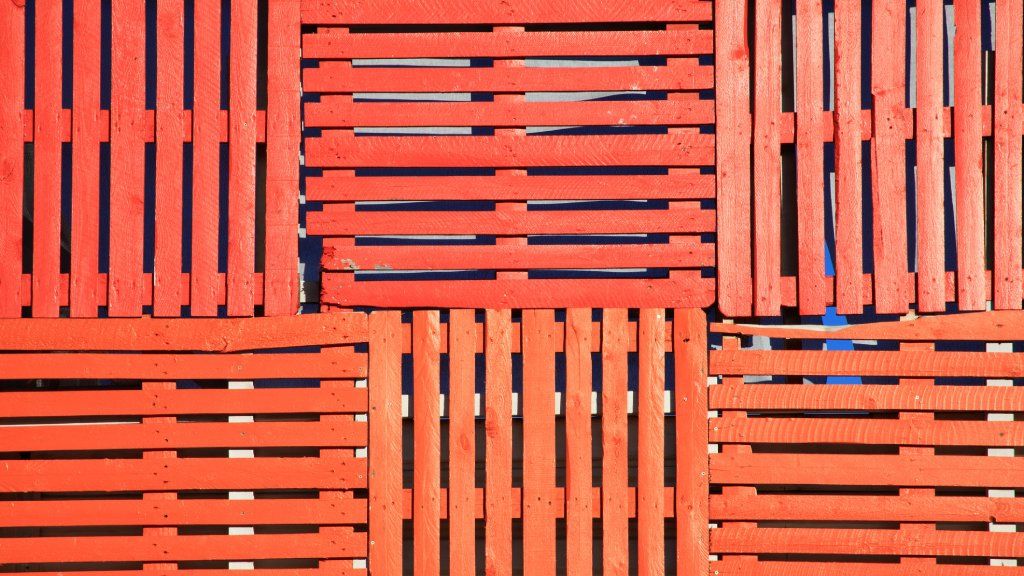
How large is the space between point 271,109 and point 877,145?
9.03ft

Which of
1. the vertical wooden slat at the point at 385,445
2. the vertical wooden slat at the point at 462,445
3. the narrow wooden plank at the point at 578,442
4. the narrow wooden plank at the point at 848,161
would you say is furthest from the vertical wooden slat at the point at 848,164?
the vertical wooden slat at the point at 385,445

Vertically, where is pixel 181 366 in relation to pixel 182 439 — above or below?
above

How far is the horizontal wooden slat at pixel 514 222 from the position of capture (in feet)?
13.0

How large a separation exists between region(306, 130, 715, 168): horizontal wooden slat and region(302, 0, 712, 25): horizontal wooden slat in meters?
0.54

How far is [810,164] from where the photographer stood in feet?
13.0

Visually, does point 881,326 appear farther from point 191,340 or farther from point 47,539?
point 47,539

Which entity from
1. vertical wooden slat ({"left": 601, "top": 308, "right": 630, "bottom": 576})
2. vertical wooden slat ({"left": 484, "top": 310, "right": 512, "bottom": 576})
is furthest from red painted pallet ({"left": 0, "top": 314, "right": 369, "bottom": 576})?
vertical wooden slat ({"left": 601, "top": 308, "right": 630, "bottom": 576})

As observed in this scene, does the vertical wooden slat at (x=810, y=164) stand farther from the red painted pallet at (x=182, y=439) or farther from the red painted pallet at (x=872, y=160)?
the red painted pallet at (x=182, y=439)

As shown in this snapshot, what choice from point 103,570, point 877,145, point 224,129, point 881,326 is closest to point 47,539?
point 103,570

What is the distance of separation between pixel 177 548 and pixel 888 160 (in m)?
3.62

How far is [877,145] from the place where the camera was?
3.96m

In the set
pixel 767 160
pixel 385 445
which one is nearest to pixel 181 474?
pixel 385 445

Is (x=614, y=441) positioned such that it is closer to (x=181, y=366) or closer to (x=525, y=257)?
(x=525, y=257)

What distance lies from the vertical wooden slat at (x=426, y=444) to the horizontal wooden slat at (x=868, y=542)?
4.07ft
